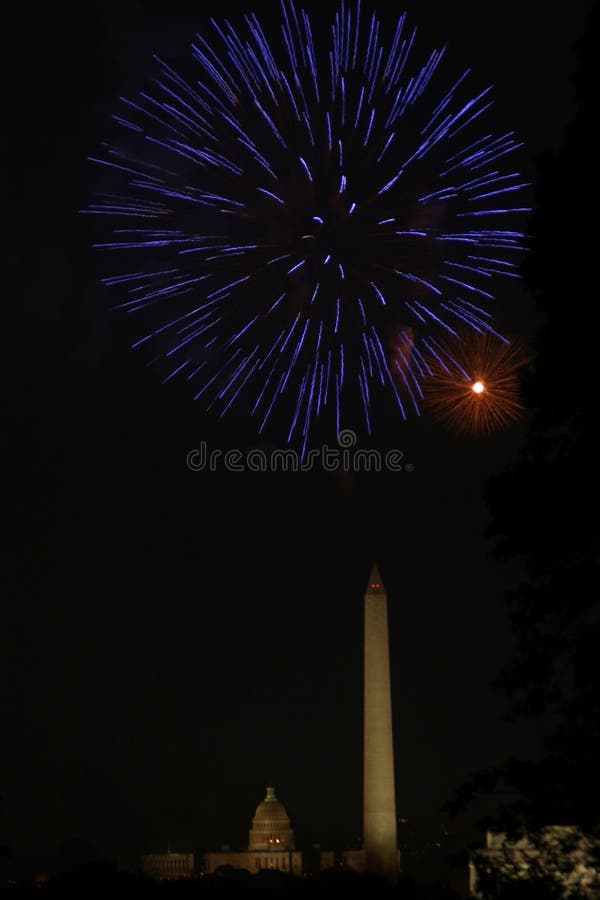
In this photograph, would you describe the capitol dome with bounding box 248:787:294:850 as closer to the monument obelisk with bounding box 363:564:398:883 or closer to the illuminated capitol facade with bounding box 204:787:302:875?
the illuminated capitol facade with bounding box 204:787:302:875

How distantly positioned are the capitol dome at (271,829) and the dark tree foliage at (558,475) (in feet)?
508

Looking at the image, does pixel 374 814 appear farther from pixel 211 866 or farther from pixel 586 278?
pixel 211 866

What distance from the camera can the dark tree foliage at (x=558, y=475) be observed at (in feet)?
70.1

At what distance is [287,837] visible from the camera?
572 feet

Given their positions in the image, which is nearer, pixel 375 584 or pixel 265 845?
pixel 375 584

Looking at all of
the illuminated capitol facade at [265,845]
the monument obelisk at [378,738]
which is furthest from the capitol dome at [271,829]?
the monument obelisk at [378,738]

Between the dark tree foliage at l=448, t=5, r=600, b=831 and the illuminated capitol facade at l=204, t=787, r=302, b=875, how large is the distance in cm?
14910

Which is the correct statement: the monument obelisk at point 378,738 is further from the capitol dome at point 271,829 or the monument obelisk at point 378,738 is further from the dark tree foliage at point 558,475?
the capitol dome at point 271,829

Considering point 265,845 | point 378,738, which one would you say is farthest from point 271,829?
point 378,738

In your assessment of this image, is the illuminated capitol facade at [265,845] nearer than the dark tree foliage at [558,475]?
No

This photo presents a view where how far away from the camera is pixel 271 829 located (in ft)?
568

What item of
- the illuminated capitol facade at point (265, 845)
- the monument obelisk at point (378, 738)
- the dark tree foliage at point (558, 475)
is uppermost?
the illuminated capitol facade at point (265, 845)

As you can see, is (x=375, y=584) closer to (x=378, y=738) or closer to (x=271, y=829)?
(x=378, y=738)

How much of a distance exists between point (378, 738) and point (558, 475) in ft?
196
